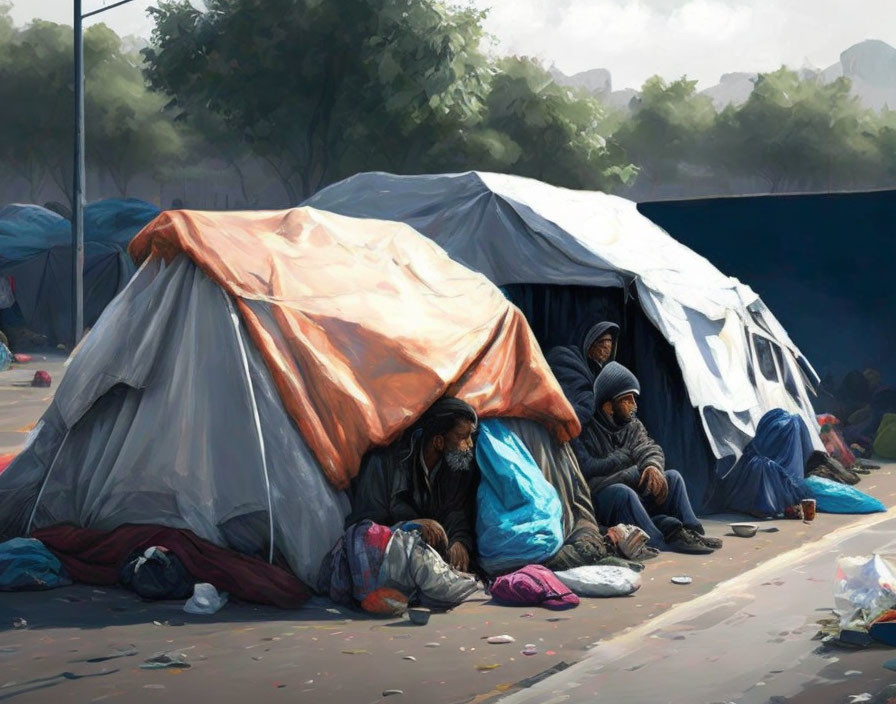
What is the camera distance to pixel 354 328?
996 centimetres

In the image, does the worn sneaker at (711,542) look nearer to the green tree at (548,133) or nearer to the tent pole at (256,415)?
the tent pole at (256,415)

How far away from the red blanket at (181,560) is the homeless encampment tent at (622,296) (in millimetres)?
4427

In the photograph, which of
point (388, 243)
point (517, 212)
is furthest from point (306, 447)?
point (517, 212)

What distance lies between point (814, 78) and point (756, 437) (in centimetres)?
8169

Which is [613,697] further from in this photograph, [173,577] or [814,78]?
[814,78]

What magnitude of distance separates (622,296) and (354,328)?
3.49 metres

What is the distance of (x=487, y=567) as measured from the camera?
9500mm

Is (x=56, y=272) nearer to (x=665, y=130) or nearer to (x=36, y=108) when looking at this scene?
(x=36, y=108)

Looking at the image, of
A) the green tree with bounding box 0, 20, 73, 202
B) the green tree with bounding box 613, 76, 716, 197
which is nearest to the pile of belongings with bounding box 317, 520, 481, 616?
the green tree with bounding box 0, 20, 73, 202

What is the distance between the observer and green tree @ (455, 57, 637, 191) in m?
46.3

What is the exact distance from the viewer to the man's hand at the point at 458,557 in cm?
938

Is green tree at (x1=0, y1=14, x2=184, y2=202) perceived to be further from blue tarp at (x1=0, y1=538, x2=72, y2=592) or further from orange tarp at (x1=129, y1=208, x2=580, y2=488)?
blue tarp at (x1=0, y1=538, x2=72, y2=592)

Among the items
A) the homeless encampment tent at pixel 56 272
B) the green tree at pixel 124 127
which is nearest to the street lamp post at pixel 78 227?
the homeless encampment tent at pixel 56 272

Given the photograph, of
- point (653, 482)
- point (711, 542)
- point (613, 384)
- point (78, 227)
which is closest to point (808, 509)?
point (711, 542)
